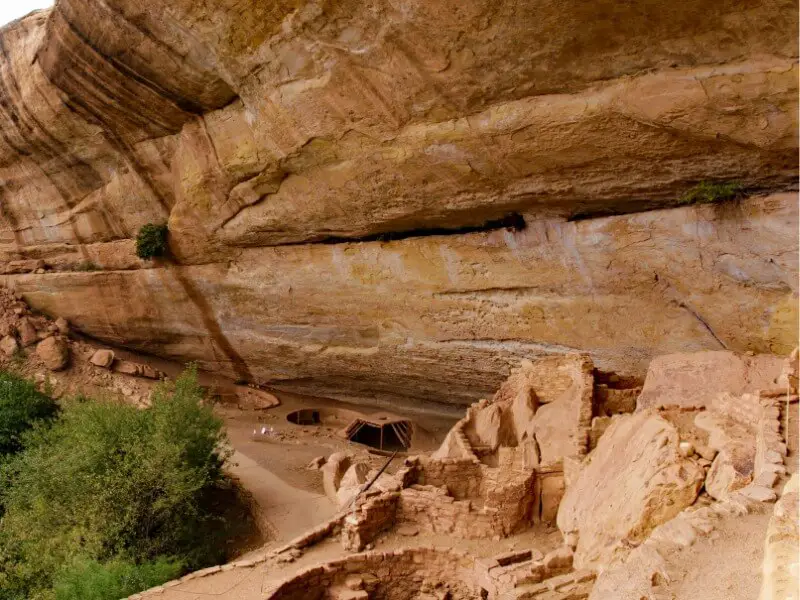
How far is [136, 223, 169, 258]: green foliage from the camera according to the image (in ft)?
48.2

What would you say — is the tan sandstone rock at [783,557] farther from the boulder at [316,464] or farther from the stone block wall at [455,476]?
the boulder at [316,464]

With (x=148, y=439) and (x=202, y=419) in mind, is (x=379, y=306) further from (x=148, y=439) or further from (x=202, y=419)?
(x=148, y=439)

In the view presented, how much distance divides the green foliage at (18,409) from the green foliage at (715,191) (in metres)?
12.5

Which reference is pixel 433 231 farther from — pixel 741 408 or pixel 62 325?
pixel 62 325

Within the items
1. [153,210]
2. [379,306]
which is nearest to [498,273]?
[379,306]

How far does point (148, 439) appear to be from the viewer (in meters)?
10.8

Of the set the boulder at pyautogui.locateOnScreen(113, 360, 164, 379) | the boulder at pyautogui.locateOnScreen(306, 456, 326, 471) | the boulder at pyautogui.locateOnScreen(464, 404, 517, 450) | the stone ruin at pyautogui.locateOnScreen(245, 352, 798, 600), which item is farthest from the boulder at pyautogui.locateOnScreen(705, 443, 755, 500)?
the boulder at pyautogui.locateOnScreen(113, 360, 164, 379)

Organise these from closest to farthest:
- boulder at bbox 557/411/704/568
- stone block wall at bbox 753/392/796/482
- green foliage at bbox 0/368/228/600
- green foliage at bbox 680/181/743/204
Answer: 1. stone block wall at bbox 753/392/796/482
2. boulder at bbox 557/411/704/568
3. green foliage at bbox 680/181/743/204
4. green foliage at bbox 0/368/228/600

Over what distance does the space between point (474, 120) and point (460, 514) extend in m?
5.09

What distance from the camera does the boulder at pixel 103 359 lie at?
1673 centimetres

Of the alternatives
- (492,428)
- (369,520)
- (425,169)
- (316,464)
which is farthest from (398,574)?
(425,169)

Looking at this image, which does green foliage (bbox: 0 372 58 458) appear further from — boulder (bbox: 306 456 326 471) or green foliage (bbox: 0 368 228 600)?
boulder (bbox: 306 456 326 471)

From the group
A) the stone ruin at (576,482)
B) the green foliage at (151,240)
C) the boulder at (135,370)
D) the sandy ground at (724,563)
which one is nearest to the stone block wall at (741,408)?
the stone ruin at (576,482)

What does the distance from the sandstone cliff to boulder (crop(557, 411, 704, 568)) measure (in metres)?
3.24
